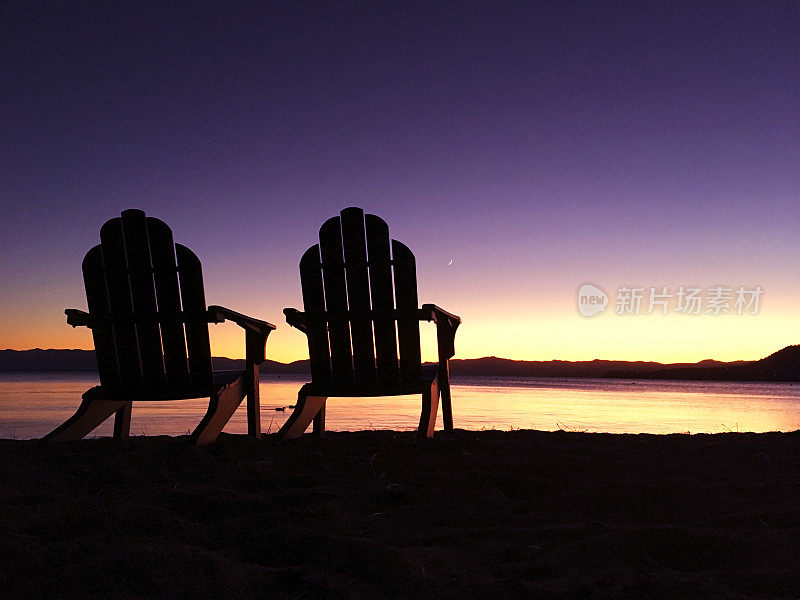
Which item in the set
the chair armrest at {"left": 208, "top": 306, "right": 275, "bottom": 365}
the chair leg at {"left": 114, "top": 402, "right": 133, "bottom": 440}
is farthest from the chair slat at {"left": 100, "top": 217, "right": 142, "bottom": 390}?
the chair armrest at {"left": 208, "top": 306, "right": 275, "bottom": 365}

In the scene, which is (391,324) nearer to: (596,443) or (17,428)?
(596,443)

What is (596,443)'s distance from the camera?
4047 mm

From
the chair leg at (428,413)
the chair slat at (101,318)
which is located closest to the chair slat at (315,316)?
the chair leg at (428,413)

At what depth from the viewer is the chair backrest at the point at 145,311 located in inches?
156

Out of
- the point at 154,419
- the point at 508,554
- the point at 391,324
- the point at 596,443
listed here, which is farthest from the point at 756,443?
the point at 154,419

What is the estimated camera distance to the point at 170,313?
3973 millimetres

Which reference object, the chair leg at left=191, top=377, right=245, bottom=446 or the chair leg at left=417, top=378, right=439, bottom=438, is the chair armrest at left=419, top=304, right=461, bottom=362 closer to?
the chair leg at left=417, top=378, right=439, bottom=438

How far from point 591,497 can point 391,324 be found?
2.18 meters

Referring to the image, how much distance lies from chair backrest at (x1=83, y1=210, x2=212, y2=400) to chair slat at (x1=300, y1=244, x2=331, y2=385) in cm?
77

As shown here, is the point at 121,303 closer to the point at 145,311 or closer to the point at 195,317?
the point at 145,311

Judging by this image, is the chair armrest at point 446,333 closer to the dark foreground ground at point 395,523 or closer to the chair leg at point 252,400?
the dark foreground ground at point 395,523

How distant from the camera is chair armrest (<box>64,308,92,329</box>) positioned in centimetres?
404

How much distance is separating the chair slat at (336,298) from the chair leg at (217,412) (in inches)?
29.0

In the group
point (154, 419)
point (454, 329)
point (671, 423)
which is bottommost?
point (671, 423)
